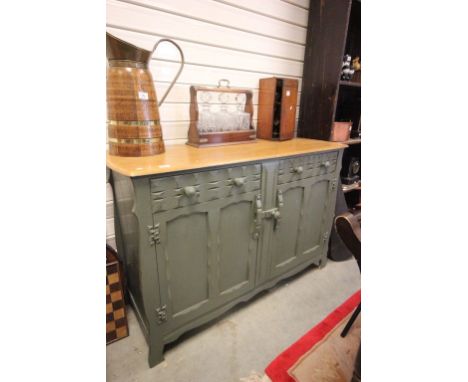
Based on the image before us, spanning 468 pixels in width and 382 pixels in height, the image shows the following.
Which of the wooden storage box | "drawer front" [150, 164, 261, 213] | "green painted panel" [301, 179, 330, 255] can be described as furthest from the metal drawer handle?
the wooden storage box

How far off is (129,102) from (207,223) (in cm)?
67

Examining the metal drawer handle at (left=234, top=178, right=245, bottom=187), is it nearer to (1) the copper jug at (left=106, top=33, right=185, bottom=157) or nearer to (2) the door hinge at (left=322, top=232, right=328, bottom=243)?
(1) the copper jug at (left=106, top=33, right=185, bottom=157)

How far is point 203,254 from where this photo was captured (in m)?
1.29

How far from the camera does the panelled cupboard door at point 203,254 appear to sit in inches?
45.8

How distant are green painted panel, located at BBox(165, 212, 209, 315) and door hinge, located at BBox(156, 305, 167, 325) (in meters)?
0.05

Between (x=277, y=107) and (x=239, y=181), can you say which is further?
(x=277, y=107)

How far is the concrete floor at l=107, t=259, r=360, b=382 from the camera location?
130cm

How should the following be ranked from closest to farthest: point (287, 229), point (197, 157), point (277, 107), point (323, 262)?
1. point (197, 157)
2. point (287, 229)
3. point (277, 107)
4. point (323, 262)

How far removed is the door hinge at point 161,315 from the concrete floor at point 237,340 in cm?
30

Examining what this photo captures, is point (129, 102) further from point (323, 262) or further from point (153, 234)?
point (323, 262)

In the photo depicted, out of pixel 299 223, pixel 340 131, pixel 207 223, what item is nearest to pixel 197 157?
pixel 207 223

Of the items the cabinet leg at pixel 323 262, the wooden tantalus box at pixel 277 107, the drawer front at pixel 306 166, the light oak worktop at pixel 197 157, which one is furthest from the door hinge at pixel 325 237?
the wooden tantalus box at pixel 277 107
